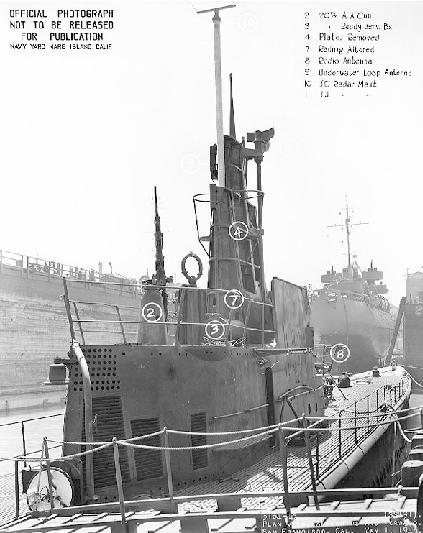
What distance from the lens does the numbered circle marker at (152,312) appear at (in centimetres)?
1170

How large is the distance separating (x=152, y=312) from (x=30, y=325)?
31242 mm

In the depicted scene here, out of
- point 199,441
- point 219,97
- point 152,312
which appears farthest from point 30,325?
point 199,441

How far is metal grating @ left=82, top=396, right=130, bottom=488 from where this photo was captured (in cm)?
795

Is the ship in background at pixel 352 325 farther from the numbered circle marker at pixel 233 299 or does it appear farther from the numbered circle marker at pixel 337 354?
the numbered circle marker at pixel 233 299

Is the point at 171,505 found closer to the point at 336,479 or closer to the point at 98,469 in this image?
the point at 98,469

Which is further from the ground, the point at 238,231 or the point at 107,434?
the point at 238,231

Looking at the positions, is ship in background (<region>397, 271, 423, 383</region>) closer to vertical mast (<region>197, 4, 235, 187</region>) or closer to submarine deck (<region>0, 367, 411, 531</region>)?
submarine deck (<region>0, 367, 411, 531</region>)

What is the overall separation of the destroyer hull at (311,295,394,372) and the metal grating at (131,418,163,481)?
42682 mm

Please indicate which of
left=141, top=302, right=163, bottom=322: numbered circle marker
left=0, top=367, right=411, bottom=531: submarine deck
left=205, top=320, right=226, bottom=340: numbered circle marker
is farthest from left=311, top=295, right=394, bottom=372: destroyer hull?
left=205, top=320, right=226, bottom=340: numbered circle marker

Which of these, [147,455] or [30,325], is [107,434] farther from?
[30,325]

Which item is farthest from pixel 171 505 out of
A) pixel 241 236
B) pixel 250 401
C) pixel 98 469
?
pixel 241 236

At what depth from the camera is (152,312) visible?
11914 mm

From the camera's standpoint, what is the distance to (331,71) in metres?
11.4

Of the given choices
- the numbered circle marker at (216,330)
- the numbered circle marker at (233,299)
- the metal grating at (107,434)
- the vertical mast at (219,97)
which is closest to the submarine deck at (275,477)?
the metal grating at (107,434)
